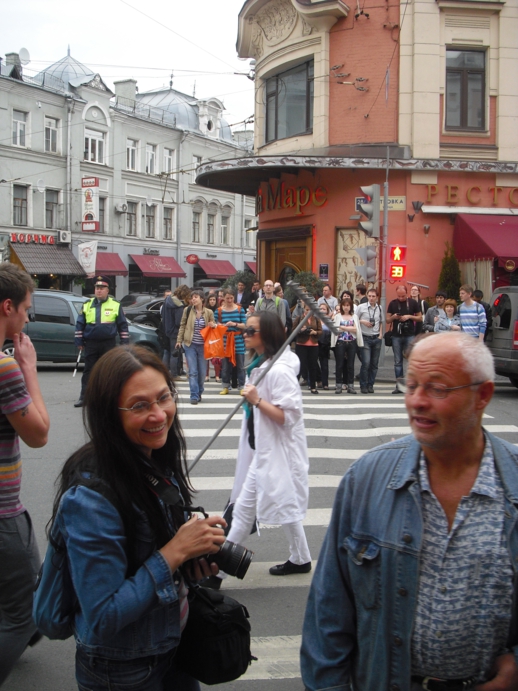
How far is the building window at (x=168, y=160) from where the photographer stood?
44.8m

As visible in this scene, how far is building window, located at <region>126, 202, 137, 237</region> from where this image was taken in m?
42.3

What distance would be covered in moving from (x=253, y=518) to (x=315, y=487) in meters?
2.43

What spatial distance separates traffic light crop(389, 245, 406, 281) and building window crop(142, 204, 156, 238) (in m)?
28.7

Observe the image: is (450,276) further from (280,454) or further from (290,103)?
(280,454)

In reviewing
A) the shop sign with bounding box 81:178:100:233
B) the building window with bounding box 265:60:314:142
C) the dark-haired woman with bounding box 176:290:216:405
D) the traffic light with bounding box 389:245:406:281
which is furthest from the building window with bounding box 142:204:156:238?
the dark-haired woman with bounding box 176:290:216:405

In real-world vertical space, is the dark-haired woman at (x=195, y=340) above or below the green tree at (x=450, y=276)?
below

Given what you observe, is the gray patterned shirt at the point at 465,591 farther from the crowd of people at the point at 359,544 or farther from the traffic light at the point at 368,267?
the traffic light at the point at 368,267

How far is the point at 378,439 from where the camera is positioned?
9.53 m

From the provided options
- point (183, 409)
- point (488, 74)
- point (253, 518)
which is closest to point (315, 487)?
point (253, 518)

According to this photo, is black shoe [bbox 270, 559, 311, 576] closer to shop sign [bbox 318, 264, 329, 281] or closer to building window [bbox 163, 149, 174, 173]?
shop sign [bbox 318, 264, 329, 281]

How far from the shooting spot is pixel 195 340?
1200cm

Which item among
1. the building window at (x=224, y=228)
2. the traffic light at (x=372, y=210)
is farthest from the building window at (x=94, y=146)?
the traffic light at (x=372, y=210)

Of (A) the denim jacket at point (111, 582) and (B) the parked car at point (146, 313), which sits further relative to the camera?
(B) the parked car at point (146, 313)

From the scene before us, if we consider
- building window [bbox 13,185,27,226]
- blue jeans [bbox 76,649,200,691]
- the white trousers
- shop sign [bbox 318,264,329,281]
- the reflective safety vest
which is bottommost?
the white trousers
